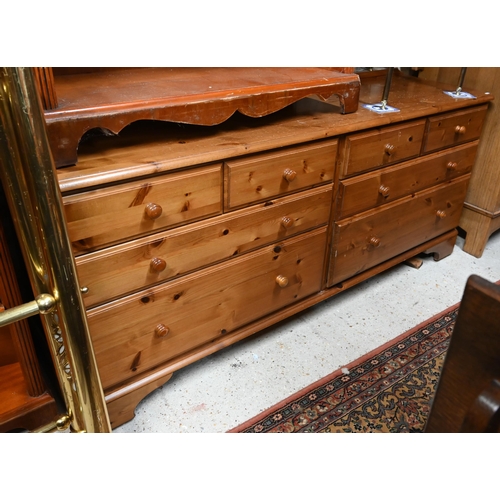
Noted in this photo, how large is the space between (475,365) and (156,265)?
0.76 metres

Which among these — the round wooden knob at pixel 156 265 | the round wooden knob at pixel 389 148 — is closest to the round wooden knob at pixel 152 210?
the round wooden knob at pixel 156 265

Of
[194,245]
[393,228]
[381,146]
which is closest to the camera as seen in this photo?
[194,245]

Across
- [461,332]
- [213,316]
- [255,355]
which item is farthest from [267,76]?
[461,332]

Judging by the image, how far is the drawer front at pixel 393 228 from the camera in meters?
1.62

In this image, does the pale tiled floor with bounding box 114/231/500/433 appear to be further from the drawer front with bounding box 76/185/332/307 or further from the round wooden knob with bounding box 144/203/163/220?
the round wooden knob with bounding box 144/203/163/220

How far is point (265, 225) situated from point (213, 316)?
30 cm

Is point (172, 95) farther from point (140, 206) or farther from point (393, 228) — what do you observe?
point (393, 228)

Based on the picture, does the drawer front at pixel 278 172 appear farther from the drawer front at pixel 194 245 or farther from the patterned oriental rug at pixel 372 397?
the patterned oriental rug at pixel 372 397

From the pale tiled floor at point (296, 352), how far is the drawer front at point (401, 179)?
396mm

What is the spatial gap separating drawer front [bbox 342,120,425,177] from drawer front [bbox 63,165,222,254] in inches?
18.9

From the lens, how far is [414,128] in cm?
160

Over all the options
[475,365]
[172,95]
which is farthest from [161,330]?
[475,365]

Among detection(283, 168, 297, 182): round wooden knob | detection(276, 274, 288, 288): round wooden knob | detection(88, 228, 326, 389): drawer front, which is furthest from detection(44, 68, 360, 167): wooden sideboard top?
detection(276, 274, 288, 288): round wooden knob

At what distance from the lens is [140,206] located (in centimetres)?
106
